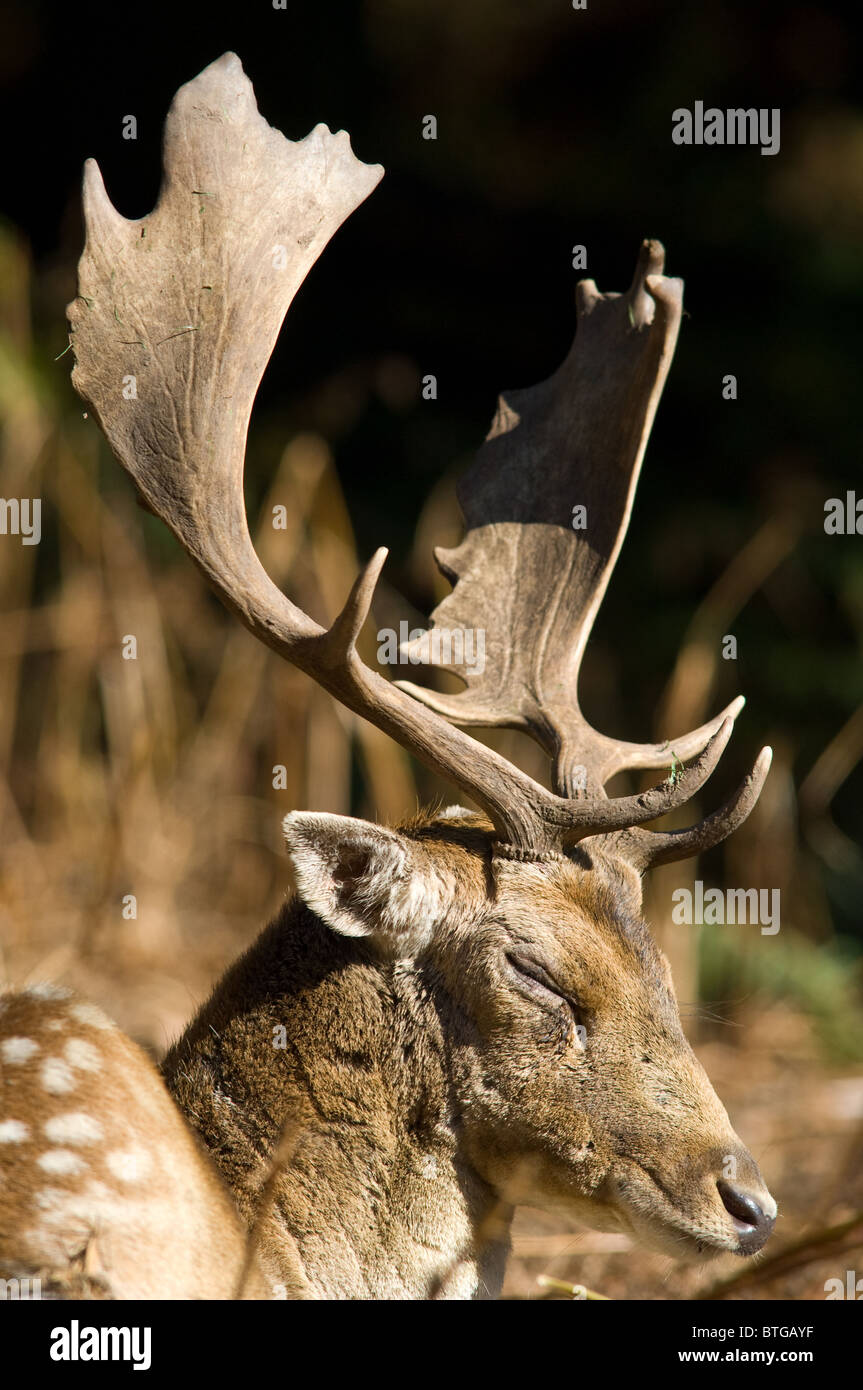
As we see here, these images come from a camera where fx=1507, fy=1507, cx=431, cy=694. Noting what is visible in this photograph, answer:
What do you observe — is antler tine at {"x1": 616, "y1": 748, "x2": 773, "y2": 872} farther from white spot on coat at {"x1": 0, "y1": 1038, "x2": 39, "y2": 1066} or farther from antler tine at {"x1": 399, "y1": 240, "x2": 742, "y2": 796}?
white spot on coat at {"x1": 0, "y1": 1038, "x2": 39, "y2": 1066}

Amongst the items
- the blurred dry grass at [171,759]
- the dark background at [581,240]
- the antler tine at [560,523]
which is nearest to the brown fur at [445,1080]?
the antler tine at [560,523]

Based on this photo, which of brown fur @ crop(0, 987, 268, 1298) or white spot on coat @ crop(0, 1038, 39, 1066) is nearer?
brown fur @ crop(0, 987, 268, 1298)

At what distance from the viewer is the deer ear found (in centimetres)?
289

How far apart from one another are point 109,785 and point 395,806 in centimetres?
125

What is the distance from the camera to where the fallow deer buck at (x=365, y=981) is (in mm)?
2846

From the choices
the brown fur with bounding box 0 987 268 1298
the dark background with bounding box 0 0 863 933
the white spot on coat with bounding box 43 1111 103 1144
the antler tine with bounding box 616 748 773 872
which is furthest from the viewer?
the dark background with bounding box 0 0 863 933

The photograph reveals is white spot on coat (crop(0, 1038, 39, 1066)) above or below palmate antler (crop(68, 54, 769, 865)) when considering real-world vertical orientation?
below

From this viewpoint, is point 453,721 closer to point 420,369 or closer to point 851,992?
point 851,992

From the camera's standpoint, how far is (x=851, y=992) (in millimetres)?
6711

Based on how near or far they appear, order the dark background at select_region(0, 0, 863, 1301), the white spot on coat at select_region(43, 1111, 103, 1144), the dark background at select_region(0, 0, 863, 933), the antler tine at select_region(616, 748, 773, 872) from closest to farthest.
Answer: the white spot on coat at select_region(43, 1111, 103, 1144) < the antler tine at select_region(616, 748, 773, 872) < the dark background at select_region(0, 0, 863, 1301) < the dark background at select_region(0, 0, 863, 933)

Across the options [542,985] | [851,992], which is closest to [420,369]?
[851,992]

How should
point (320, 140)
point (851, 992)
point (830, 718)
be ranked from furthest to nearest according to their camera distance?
point (830, 718) → point (851, 992) → point (320, 140)

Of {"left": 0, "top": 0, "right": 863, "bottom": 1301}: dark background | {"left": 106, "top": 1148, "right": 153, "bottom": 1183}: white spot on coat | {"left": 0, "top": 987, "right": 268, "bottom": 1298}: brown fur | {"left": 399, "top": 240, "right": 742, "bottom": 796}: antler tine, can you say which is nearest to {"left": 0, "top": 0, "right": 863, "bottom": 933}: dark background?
{"left": 0, "top": 0, "right": 863, "bottom": 1301}: dark background

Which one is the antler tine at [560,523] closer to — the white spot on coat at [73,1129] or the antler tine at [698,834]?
the antler tine at [698,834]
